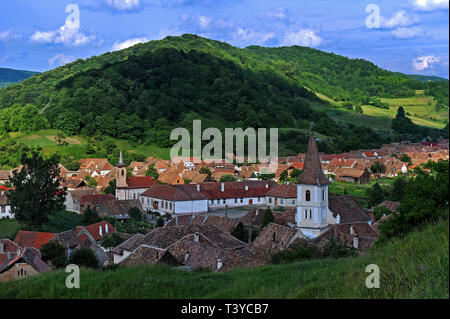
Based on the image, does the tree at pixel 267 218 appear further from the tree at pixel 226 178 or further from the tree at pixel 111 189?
the tree at pixel 226 178

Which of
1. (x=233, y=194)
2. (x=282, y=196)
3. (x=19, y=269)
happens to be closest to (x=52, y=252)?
(x=19, y=269)

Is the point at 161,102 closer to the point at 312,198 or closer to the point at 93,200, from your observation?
the point at 93,200

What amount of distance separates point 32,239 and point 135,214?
48.4ft

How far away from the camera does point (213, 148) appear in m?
86.9

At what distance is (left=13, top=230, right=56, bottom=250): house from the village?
0.18 ft

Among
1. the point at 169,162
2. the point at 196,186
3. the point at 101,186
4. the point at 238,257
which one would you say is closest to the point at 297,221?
the point at 238,257

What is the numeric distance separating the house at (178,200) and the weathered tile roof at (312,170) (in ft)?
58.1

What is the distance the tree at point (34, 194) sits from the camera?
3275 cm

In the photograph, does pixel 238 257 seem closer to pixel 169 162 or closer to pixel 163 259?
pixel 163 259

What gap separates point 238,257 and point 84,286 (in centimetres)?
820

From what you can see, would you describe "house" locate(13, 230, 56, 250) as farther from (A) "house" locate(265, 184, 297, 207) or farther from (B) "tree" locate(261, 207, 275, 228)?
(A) "house" locate(265, 184, 297, 207)

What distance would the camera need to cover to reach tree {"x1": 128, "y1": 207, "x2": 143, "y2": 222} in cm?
4231

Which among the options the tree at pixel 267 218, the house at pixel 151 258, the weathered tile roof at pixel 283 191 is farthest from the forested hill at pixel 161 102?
the house at pixel 151 258

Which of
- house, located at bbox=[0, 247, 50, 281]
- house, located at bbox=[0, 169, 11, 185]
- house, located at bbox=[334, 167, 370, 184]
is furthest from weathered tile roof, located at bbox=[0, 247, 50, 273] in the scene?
house, located at bbox=[334, 167, 370, 184]
